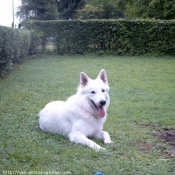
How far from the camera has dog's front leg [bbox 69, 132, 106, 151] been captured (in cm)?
473

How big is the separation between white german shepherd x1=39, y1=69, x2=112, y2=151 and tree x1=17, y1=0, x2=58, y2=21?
4823 centimetres

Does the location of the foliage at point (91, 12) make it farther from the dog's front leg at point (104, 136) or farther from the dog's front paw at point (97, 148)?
the dog's front paw at point (97, 148)

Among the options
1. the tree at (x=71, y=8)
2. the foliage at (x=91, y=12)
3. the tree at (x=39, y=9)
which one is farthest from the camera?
the tree at (x=71, y=8)

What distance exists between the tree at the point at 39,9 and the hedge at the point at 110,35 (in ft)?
101

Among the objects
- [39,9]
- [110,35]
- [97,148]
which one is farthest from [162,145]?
[39,9]

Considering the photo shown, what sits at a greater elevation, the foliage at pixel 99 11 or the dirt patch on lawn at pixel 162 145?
the foliage at pixel 99 11

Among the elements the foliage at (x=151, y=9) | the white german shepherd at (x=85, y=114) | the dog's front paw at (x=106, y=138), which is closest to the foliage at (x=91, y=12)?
the foliage at (x=151, y=9)

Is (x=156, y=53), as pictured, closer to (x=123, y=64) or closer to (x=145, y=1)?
(x=123, y=64)

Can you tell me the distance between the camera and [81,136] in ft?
16.5

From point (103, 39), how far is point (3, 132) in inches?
645

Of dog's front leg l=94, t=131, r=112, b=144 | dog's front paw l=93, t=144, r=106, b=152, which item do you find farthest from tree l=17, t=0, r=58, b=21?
dog's front paw l=93, t=144, r=106, b=152

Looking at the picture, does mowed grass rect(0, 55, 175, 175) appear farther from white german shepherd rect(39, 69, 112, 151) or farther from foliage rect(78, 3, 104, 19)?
foliage rect(78, 3, 104, 19)

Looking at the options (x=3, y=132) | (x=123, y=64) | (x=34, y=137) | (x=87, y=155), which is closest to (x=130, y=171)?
(x=87, y=155)

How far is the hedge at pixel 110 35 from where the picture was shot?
800 inches
